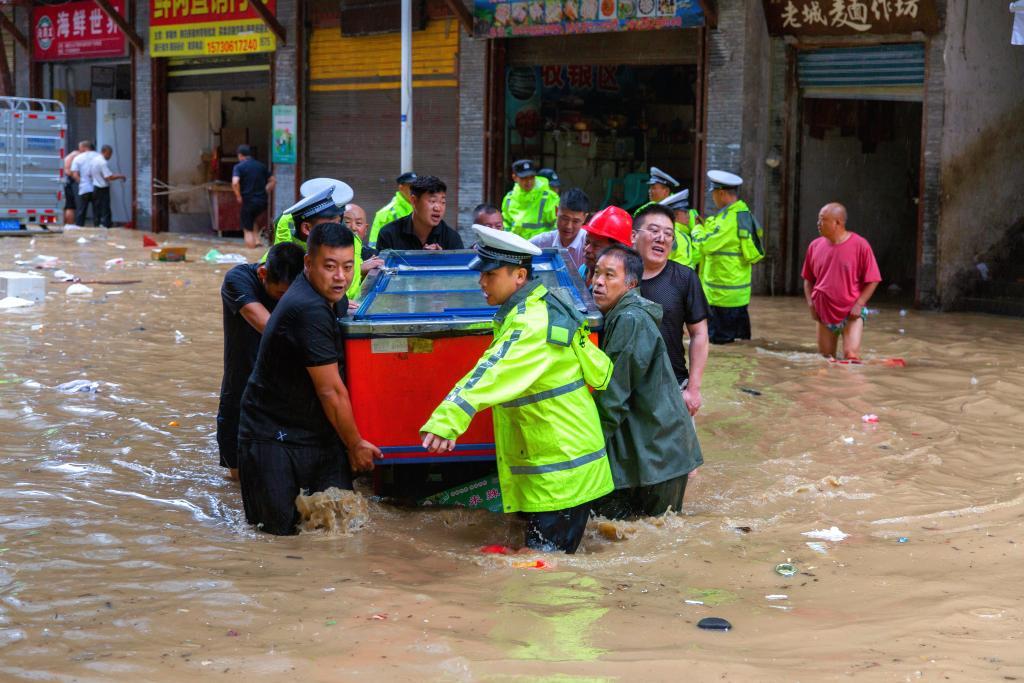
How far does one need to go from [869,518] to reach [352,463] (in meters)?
2.38

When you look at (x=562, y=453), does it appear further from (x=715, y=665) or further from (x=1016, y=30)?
(x=1016, y=30)

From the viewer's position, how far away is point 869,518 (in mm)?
5684

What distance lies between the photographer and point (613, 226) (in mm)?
5727

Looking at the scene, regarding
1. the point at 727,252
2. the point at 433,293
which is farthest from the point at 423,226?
the point at 727,252

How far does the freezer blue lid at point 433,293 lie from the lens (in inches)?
204

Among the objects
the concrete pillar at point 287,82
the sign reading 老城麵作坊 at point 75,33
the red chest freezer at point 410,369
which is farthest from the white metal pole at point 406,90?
the red chest freezer at point 410,369

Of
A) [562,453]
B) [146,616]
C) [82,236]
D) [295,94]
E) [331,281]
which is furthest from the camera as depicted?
[82,236]

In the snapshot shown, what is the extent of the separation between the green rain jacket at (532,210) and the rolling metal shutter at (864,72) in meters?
4.34

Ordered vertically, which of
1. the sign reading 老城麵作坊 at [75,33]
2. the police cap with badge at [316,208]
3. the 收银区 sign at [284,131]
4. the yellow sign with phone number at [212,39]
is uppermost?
the sign reading 老城麵作坊 at [75,33]

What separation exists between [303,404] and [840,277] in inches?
219

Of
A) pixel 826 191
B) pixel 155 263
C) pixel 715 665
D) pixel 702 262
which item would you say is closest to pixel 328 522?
pixel 715 665

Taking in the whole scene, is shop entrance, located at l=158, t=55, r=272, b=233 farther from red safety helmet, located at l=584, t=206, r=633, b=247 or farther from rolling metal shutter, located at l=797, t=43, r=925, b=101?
red safety helmet, located at l=584, t=206, r=633, b=247

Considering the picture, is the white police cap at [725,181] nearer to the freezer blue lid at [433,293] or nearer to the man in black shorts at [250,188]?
the freezer blue lid at [433,293]

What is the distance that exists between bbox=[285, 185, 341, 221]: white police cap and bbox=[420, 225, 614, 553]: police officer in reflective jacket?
4.55 ft
